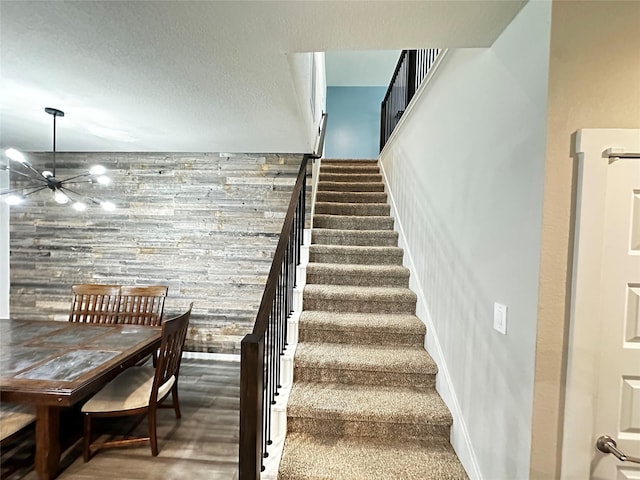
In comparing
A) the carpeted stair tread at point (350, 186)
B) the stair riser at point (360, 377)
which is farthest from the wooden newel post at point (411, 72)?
the stair riser at point (360, 377)

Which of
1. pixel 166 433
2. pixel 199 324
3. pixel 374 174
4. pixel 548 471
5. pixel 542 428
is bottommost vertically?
pixel 166 433

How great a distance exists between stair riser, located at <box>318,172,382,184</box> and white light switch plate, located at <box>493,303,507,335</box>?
316 cm

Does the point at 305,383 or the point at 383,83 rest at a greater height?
the point at 383,83

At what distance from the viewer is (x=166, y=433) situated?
7.54 feet

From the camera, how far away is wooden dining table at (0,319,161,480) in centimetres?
169

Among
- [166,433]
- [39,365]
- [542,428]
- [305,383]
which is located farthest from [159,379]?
[542,428]

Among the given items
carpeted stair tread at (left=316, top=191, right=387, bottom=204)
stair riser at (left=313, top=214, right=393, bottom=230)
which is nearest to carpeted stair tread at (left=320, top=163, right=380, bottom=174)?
carpeted stair tread at (left=316, top=191, right=387, bottom=204)

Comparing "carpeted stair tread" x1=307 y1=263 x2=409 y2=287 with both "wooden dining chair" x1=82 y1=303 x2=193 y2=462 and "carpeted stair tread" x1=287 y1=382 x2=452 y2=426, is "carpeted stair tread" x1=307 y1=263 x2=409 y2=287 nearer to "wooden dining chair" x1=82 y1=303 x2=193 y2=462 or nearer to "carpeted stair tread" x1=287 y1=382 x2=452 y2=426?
"carpeted stair tread" x1=287 y1=382 x2=452 y2=426

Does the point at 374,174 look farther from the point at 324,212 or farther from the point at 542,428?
the point at 542,428

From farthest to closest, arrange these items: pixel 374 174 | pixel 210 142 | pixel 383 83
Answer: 1. pixel 383 83
2. pixel 374 174
3. pixel 210 142

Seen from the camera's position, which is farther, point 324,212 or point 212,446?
point 324,212

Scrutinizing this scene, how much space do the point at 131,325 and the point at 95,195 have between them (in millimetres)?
1854

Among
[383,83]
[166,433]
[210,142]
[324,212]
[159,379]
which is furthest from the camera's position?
[383,83]

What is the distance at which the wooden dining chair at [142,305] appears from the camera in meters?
2.99
